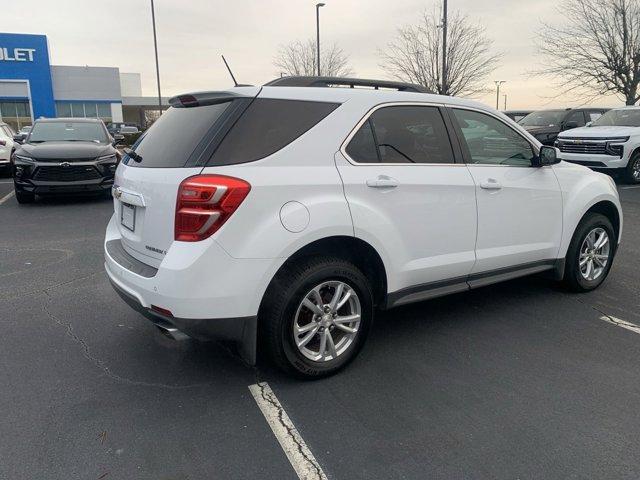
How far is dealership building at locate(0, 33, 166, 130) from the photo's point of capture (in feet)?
152

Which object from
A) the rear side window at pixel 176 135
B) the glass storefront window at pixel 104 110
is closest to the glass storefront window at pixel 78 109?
the glass storefront window at pixel 104 110

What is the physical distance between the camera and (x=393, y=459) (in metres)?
2.53

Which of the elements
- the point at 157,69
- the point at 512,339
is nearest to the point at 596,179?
the point at 512,339

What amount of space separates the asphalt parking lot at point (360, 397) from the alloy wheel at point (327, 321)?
201 mm

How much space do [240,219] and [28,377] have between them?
1.78 metres

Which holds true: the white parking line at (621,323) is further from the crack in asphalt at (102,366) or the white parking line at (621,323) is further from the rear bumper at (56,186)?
the rear bumper at (56,186)

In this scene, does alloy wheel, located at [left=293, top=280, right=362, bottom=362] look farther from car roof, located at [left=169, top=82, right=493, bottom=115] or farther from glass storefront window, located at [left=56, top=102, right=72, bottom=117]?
glass storefront window, located at [left=56, top=102, right=72, bottom=117]

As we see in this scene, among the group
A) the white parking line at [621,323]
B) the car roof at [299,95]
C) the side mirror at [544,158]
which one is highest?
the car roof at [299,95]

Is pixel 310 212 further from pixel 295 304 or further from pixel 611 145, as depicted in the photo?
pixel 611 145

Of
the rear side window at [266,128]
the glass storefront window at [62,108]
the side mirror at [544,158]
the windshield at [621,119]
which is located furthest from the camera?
the glass storefront window at [62,108]

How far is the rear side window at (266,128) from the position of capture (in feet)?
9.63

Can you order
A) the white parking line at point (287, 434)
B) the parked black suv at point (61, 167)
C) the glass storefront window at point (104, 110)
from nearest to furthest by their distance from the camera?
the white parking line at point (287, 434) → the parked black suv at point (61, 167) → the glass storefront window at point (104, 110)

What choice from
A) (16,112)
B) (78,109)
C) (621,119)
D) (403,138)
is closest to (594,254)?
(403,138)

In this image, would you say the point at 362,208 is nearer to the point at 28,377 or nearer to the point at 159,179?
the point at 159,179
